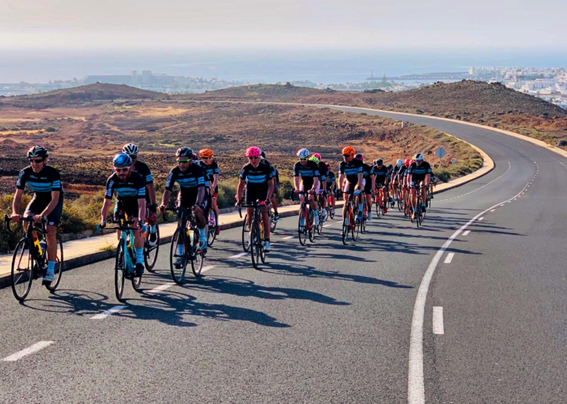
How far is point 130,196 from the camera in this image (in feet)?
32.6

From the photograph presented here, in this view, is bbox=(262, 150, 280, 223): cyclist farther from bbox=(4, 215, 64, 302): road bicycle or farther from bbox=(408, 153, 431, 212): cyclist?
bbox=(408, 153, 431, 212): cyclist

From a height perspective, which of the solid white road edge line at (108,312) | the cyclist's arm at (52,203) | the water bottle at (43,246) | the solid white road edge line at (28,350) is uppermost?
the cyclist's arm at (52,203)

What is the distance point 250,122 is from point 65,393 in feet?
343

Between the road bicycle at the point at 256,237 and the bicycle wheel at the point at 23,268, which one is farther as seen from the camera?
the road bicycle at the point at 256,237

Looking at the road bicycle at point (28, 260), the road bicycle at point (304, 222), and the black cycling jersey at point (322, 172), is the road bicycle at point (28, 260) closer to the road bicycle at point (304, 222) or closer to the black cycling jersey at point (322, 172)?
the road bicycle at point (304, 222)

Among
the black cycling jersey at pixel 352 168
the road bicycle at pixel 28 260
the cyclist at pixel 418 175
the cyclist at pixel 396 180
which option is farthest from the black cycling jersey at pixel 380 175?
the road bicycle at pixel 28 260

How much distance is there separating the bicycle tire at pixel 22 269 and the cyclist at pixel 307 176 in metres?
7.13

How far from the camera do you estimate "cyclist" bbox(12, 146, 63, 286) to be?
9273mm

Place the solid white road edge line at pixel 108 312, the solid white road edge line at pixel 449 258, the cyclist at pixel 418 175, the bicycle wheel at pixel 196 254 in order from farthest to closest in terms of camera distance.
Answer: the cyclist at pixel 418 175 → the solid white road edge line at pixel 449 258 → the bicycle wheel at pixel 196 254 → the solid white road edge line at pixel 108 312

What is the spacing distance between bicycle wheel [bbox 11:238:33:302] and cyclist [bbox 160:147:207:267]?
2.17m

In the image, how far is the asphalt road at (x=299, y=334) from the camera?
588 centimetres

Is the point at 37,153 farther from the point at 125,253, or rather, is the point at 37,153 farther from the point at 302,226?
the point at 302,226

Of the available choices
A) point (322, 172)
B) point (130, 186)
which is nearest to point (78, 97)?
point (322, 172)

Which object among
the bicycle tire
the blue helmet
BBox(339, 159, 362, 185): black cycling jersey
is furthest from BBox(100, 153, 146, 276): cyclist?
BBox(339, 159, 362, 185): black cycling jersey
